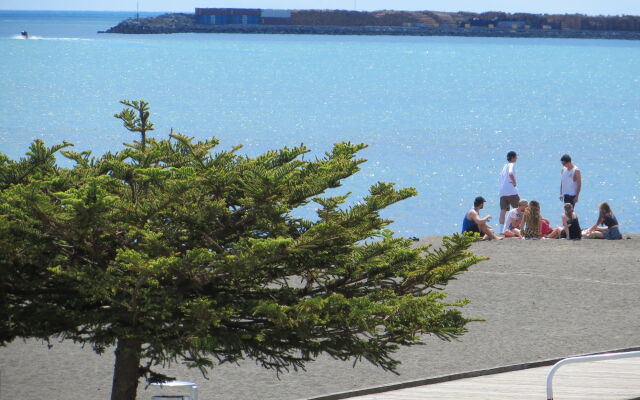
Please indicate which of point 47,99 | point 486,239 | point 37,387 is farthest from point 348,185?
point 47,99

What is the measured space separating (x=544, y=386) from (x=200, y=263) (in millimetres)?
5129

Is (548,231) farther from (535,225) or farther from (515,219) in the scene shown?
(535,225)

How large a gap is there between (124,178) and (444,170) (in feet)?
142

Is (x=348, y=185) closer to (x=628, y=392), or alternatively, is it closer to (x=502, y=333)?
(x=502, y=333)

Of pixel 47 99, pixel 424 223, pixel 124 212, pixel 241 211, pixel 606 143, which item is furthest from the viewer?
pixel 47 99

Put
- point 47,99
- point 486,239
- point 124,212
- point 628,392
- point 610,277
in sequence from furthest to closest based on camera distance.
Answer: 1. point 47,99
2. point 486,239
3. point 610,277
4. point 628,392
5. point 124,212

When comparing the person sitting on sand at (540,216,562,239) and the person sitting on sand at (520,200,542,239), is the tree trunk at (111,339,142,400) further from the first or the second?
the person sitting on sand at (540,216,562,239)

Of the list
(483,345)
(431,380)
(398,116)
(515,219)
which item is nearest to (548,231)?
(515,219)

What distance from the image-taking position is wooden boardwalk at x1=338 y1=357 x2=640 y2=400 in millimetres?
10250

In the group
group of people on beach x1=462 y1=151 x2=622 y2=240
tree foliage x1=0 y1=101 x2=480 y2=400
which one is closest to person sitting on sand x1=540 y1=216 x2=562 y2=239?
group of people on beach x1=462 y1=151 x2=622 y2=240

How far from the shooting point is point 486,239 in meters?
22.1

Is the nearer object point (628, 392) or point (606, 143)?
point (628, 392)

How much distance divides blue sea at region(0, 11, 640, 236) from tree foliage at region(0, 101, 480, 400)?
25.6 metres

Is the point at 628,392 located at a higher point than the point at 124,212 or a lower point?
lower
